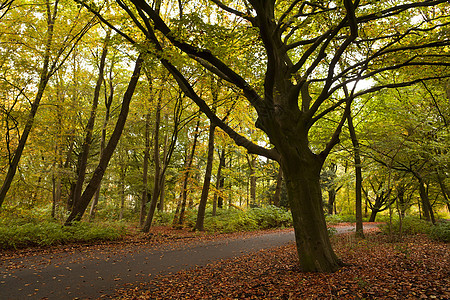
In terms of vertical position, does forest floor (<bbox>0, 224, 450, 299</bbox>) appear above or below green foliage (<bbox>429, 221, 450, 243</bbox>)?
below

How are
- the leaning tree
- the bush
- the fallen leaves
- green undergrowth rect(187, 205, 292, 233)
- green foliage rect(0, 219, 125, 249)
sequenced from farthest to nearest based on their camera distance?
green undergrowth rect(187, 205, 292, 233), the bush, green foliage rect(0, 219, 125, 249), the leaning tree, the fallen leaves

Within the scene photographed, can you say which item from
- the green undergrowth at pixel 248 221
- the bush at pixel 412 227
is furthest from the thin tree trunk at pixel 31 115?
the bush at pixel 412 227

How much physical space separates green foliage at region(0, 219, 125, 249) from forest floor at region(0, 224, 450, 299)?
492 millimetres

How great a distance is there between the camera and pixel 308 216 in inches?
201

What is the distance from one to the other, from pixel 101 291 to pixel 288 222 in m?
14.1

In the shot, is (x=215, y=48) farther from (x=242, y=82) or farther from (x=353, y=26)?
(x=353, y=26)

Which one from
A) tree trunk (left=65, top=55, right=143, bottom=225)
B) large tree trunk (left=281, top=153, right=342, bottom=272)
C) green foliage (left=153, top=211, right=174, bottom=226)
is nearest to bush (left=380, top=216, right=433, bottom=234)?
large tree trunk (left=281, top=153, right=342, bottom=272)

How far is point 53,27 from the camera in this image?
10.2 metres

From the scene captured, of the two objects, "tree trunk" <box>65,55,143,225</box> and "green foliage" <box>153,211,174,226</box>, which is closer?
"tree trunk" <box>65,55,143,225</box>

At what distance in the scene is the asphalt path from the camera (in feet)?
14.6

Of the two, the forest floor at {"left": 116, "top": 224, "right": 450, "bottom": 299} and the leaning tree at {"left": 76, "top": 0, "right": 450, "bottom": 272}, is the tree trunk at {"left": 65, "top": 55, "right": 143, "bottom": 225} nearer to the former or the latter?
the leaning tree at {"left": 76, "top": 0, "right": 450, "bottom": 272}

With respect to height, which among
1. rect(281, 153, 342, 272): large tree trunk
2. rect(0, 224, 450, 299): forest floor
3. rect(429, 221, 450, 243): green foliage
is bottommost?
rect(0, 224, 450, 299): forest floor

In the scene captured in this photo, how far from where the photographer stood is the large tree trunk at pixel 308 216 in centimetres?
503

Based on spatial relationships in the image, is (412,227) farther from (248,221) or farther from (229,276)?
(229,276)
